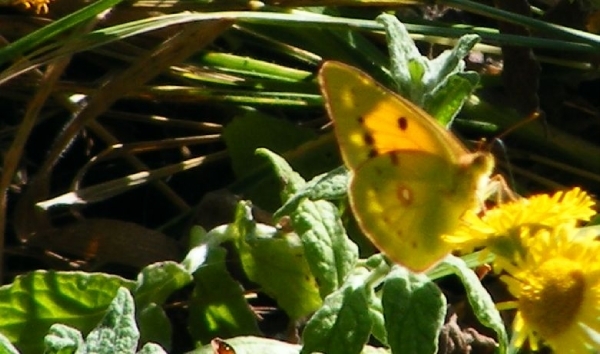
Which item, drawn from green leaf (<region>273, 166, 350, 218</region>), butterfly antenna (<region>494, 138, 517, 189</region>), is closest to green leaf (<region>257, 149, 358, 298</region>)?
green leaf (<region>273, 166, 350, 218</region>)

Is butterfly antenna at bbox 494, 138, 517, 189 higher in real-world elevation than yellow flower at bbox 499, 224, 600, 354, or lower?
lower

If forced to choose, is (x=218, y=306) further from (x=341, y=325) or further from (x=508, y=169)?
(x=508, y=169)

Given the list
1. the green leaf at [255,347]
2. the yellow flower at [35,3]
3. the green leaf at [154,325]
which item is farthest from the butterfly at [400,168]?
the yellow flower at [35,3]

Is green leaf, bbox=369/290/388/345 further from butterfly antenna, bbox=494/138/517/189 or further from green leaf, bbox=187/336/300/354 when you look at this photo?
butterfly antenna, bbox=494/138/517/189

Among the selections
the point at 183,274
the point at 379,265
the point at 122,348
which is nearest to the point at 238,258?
the point at 183,274

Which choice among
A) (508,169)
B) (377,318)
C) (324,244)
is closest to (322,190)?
(324,244)

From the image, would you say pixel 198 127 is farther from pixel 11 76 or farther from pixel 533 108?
pixel 533 108
